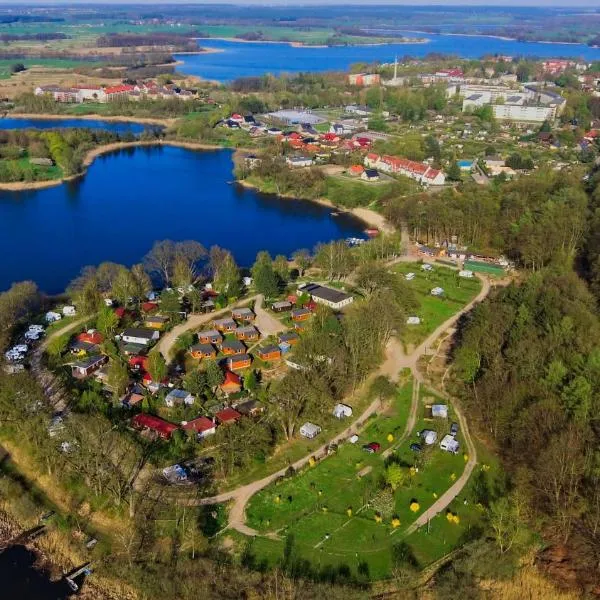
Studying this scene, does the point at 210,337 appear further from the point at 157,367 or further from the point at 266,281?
the point at 266,281

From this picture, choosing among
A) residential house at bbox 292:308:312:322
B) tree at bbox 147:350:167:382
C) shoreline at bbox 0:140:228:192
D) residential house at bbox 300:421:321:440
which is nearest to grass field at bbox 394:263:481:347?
residential house at bbox 292:308:312:322

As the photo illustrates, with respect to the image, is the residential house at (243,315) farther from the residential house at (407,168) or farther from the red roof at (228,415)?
the residential house at (407,168)

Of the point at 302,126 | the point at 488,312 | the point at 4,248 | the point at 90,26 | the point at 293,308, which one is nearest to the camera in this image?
the point at 488,312

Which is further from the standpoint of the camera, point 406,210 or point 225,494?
point 406,210

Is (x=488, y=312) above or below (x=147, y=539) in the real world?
above

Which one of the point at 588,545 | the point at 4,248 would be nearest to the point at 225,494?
the point at 588,545

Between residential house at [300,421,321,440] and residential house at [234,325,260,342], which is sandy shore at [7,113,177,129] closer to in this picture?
residential house at [234,325,260,342]

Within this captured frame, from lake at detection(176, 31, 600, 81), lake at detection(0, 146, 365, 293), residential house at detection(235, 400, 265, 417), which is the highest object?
lake at detection(176, 31, 600, 81)

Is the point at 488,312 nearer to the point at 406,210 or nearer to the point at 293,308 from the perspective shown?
the point at 293,308
